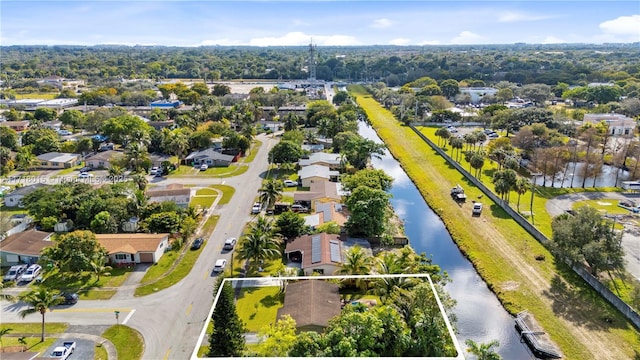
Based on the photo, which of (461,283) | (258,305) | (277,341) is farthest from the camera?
(461,283)

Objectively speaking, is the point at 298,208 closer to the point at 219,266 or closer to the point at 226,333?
the point at 219,266

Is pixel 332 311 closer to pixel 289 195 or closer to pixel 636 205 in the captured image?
pixel 289 195

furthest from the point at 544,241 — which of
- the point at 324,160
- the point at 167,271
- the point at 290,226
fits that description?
the point at 167,271

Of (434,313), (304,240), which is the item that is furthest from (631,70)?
(434,313)

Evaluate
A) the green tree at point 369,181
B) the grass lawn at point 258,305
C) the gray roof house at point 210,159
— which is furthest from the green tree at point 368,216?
the gray roof house at point 210,159

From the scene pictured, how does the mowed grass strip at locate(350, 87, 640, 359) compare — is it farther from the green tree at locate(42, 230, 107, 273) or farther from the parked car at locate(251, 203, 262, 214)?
the green tree at locate(42, 230, 107, 273)

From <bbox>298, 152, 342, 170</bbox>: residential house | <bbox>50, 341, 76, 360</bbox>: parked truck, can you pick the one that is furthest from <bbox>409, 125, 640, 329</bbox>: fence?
<bbox>50, 341, 76, 360</bbox>: parked truck
